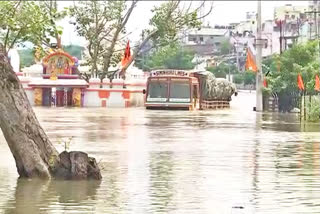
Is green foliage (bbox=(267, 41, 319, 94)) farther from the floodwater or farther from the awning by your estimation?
the floodwater

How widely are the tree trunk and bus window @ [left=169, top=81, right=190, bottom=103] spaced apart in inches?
1510

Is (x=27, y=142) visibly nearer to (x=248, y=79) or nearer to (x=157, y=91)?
(x=157, y=91)

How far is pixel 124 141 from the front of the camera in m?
21.7

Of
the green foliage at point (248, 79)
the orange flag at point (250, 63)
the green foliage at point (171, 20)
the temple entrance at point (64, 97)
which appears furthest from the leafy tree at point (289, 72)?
the green foliage at point (248, 79)

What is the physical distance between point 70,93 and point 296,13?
71329 millimetres

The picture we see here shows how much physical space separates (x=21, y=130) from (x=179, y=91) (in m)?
39.2

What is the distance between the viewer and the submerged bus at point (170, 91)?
167 ft

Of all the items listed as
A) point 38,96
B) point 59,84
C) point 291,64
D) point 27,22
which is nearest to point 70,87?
point 59,84

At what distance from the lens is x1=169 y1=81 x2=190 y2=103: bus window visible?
5100cm

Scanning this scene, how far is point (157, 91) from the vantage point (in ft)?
169

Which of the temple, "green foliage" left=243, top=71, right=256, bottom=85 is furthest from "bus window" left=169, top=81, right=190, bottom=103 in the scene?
"green foliage" left=243, top=71, right=256, bottom=85

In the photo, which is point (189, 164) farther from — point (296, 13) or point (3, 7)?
point (296, 13)

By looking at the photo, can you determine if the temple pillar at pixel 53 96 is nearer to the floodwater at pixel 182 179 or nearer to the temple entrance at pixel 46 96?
the temple entrance at pixel 46 96

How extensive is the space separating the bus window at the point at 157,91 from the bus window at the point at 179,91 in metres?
0.36
